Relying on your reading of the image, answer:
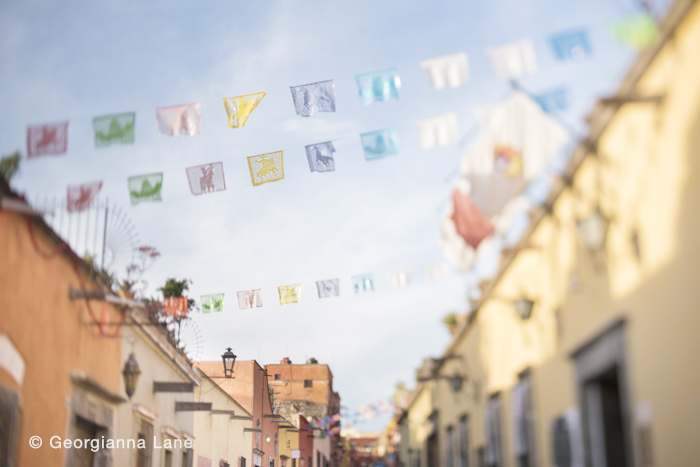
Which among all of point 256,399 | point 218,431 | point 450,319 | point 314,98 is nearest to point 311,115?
point 314,98

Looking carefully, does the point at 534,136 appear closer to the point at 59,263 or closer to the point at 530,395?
the point at 530,395

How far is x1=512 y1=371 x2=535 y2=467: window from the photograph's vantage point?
8.77 metres

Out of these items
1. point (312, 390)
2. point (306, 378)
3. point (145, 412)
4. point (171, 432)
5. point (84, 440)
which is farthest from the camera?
point (306, 378)

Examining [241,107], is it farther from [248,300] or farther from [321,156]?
[248,300]

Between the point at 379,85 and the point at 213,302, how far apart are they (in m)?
5.84

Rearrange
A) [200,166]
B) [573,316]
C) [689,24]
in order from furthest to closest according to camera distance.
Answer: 1. [200,166]
2. [573,316]
3. [689,24]

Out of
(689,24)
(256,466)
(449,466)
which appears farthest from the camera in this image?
(256,466)

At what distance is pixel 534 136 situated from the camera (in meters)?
7.30

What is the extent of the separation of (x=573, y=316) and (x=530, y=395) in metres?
1.85

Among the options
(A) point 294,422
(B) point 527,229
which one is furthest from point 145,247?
(A) point 294,422

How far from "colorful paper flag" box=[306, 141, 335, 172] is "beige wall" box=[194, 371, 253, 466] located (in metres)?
8.42

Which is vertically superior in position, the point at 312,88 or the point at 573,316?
the point at 312,88

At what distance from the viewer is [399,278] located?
37.1ft

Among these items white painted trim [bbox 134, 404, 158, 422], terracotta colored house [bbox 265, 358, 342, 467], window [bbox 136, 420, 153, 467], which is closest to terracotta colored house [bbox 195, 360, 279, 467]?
white painted trim [bbox 134, 404, 158, 422]
